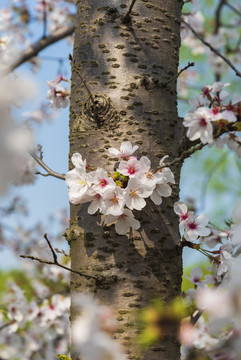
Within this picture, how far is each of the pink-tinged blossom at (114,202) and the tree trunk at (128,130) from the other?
8cm

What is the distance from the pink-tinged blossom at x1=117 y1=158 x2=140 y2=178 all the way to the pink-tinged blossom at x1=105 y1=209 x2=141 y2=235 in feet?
0.37

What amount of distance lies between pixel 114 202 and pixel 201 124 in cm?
31

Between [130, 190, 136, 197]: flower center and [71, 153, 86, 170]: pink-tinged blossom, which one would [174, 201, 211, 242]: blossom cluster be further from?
[71, 153, 86, 170]: pink-tinged blossom

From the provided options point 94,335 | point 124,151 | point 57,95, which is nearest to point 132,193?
point 124,151

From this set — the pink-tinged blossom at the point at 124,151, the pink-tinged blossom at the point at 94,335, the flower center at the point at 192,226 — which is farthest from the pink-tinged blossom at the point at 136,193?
the pink-tinged blossom at the point at 94,335

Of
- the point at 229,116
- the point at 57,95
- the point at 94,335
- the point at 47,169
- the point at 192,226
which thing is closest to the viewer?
the point at 94,335

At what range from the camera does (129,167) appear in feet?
3.76

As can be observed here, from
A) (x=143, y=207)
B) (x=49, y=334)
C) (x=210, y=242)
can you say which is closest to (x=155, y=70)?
(x=143, y=207)

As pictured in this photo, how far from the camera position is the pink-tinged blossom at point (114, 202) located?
110cm

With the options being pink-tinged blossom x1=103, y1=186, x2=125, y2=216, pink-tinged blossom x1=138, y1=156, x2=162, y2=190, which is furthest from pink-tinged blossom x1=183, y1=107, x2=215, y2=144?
pink-tinged blossom x1=103, y1=186, x2=125, y2=216

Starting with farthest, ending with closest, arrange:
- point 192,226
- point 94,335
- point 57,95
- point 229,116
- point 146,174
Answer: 1. point 57,95
2. point 192,226
3. point 146,174
4. point 229,116
5. point 94,335

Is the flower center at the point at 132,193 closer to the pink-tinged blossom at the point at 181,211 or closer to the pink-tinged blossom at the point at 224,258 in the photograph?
the pink-tinged blossom at the point at 181,211

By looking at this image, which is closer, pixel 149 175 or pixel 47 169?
pixel 149 175

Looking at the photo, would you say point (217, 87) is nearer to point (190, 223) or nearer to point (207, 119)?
point (207, 119)
